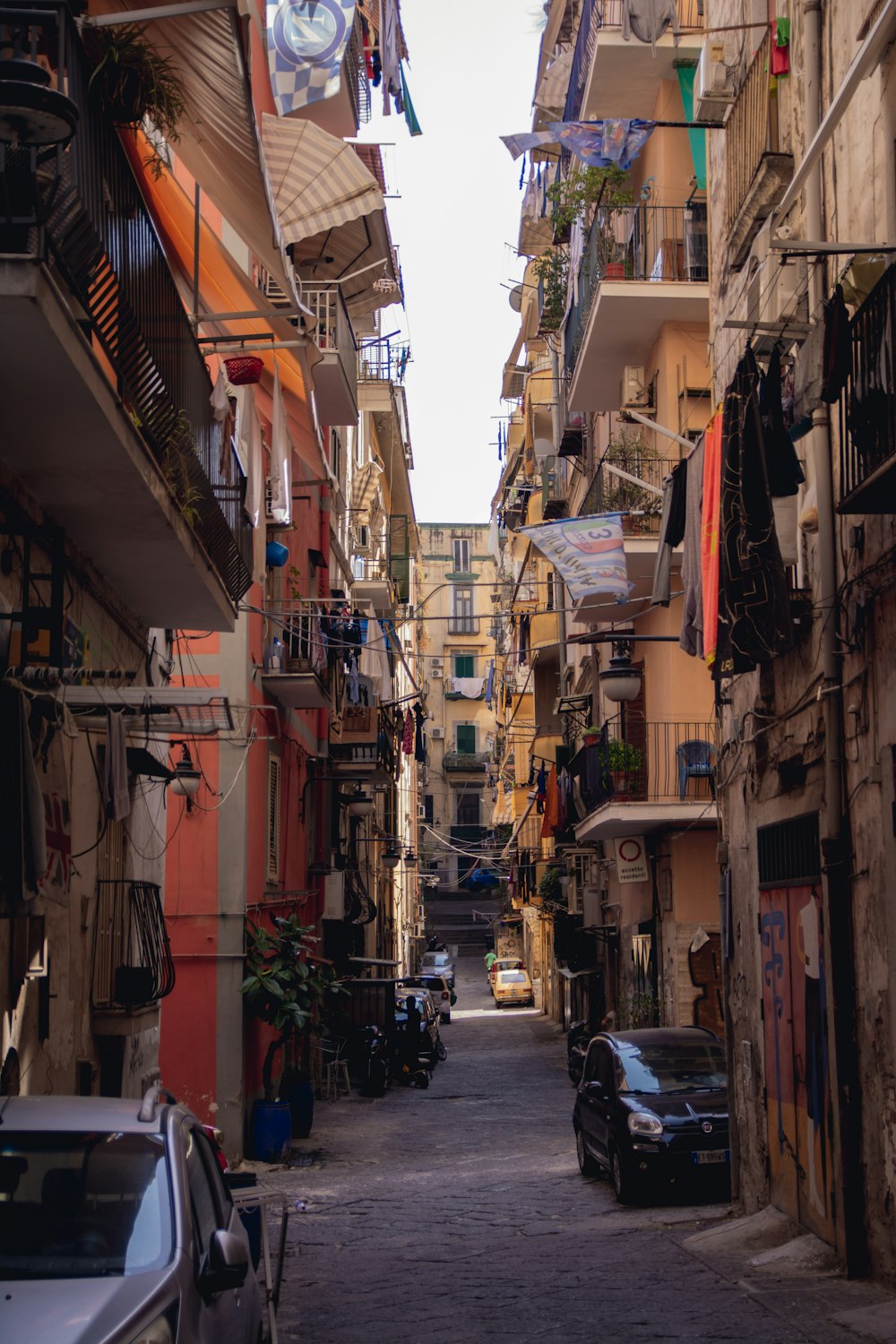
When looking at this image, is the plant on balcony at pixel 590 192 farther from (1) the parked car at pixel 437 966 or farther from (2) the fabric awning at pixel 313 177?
(1) the parked car at pixel 437 966

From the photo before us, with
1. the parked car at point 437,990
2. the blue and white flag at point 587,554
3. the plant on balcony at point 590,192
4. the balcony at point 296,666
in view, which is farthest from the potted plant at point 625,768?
the parked car at point 437,990

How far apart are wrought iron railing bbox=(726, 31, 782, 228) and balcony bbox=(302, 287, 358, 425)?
27.4 ft

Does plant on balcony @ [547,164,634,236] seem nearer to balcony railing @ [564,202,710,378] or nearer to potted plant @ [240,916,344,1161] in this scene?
balcony railing @ [564,202,710,378]

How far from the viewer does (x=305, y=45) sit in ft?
62.5

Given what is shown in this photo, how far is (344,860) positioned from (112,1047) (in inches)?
796

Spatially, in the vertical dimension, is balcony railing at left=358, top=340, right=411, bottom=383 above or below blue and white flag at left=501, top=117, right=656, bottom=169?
above

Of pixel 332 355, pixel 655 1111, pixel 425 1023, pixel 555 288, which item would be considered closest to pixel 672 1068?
pixel 655 1111

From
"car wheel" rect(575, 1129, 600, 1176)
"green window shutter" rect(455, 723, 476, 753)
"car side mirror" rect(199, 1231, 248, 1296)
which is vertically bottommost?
"car wheel" rect(575, 1129, 600, 1176)

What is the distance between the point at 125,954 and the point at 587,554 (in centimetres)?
737

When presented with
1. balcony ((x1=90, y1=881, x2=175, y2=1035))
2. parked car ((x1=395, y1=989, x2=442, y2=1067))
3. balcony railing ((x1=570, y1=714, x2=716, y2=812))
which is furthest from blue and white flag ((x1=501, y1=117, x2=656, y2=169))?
parked car ((x1=395, y1=989, x2=442, y2=1067))

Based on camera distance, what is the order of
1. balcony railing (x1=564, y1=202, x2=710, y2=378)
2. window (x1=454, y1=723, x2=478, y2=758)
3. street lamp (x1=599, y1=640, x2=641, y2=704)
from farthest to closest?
window (x1=454, y1=723, x2=478, y2=758)
balcony railing (x1=564, y1=202, x2=710, y2=378)
street lamp (x1=599, y1=640, x2=641, y2=704)

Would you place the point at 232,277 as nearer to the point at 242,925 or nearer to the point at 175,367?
the point at 175,367

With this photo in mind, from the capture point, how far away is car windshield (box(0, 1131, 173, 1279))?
5.29 meters

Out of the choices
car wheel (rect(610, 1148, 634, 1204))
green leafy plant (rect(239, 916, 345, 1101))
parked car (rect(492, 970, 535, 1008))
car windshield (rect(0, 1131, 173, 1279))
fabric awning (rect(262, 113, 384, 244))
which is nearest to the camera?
car windshield (rect(0, 1131, 173, 1279))
